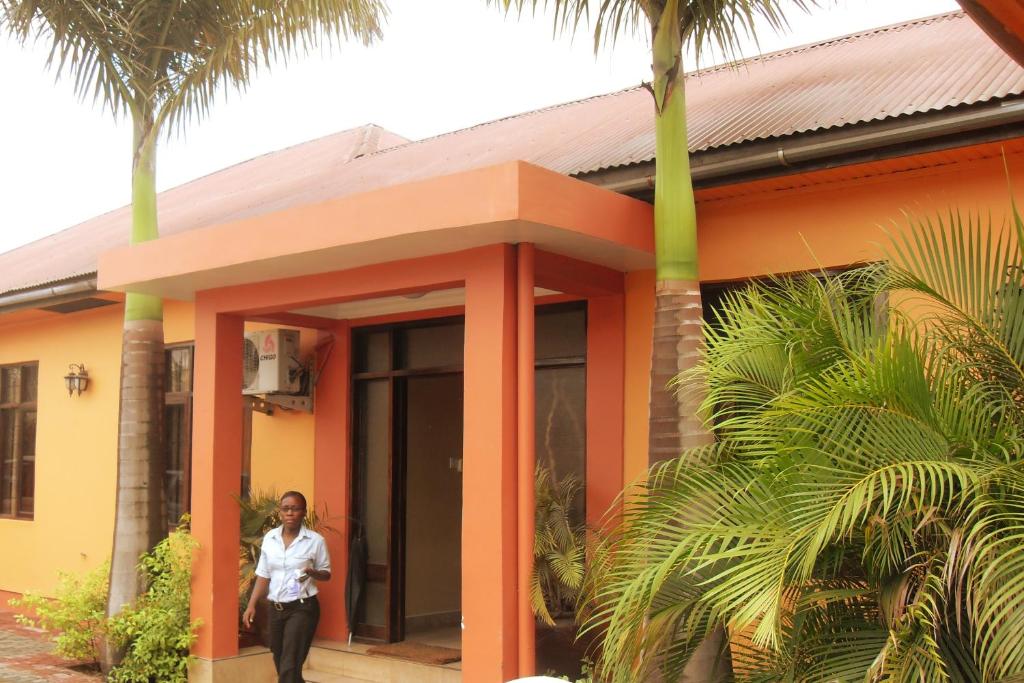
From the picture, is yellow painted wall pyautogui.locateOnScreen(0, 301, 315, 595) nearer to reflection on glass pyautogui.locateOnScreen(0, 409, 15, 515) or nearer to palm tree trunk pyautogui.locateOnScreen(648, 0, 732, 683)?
reflection on glass pyautogui.locateOnScreen(0, 409, 15, 515)

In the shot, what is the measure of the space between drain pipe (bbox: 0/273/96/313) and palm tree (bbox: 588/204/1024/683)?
7.54 m

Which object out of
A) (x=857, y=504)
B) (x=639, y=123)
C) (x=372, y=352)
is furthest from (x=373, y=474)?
(x=857, y=504)

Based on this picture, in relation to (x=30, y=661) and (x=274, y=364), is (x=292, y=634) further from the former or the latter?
(x=30, y=661)

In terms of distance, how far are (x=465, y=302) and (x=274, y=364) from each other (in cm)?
284

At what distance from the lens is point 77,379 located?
1198 centimetres

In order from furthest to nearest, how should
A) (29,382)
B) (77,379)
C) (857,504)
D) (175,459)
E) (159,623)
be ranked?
(29,382) < (77,379) < (175,459) < (159,623) < (857,504)

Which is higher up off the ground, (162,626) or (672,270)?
(672,270)

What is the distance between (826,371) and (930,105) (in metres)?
2.36

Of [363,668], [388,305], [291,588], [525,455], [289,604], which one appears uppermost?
[388,305]

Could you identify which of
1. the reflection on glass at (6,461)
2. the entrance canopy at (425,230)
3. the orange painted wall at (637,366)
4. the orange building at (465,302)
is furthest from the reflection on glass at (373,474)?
the reflection on glass at (6,461)

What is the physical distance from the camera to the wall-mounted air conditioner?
370 inches

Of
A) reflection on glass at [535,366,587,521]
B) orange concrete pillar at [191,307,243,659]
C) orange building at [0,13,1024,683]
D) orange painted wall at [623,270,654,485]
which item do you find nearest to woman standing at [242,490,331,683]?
orange concrete pillar at [191,307,243,659]

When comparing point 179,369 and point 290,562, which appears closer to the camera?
point 290,562

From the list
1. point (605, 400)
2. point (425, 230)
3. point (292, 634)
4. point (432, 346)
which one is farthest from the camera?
point (432, 346)
